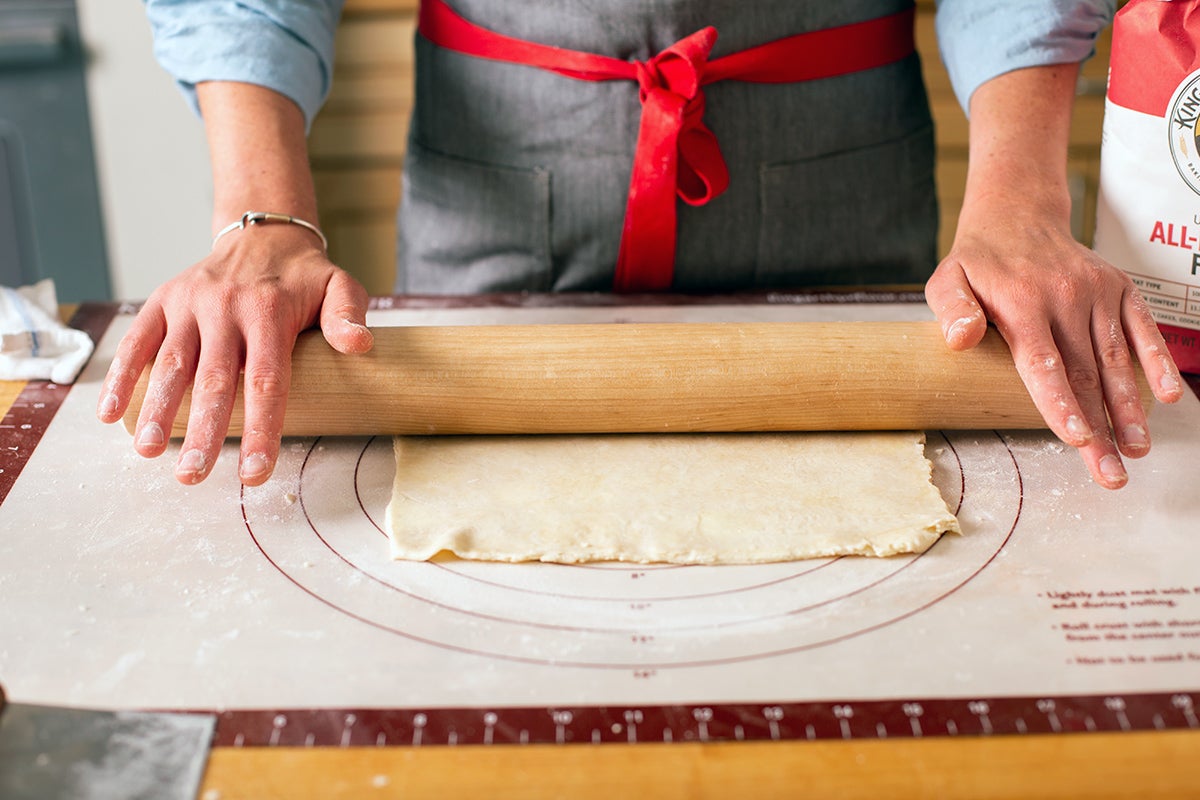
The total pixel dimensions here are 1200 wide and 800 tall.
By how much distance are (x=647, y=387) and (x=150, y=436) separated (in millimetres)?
417

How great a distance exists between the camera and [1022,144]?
1.16 meters

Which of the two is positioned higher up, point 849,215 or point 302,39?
point 302,39

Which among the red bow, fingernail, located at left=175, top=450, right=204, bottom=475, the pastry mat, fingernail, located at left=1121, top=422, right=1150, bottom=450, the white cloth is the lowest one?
the pastry mat

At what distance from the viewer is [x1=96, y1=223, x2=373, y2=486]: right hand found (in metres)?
0.88

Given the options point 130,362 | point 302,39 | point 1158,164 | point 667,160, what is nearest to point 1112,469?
Answer: point 1158,164

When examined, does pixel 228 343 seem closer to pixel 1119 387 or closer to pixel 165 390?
pixel 165 390

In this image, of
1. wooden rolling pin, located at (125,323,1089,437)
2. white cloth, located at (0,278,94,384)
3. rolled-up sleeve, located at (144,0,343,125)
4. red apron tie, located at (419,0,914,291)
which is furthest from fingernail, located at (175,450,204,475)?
red apron tie, located at (419,0,914,291)

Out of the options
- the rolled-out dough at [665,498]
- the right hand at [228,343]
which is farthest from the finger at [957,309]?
the right hand at [228,343]

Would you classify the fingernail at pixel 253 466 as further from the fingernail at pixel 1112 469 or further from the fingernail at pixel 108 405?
the fingernail at pixel 1112 469

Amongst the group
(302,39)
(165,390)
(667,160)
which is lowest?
(165,390)

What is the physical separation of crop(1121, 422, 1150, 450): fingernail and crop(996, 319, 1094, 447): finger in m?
0.03

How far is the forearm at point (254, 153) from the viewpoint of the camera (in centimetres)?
115

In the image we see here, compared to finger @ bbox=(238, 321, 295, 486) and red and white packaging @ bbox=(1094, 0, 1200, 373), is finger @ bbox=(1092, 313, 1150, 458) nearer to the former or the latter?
red and white packaging @ bbox=(1094, 0, 1200, 373)

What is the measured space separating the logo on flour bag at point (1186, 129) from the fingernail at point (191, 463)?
3.03 feet
